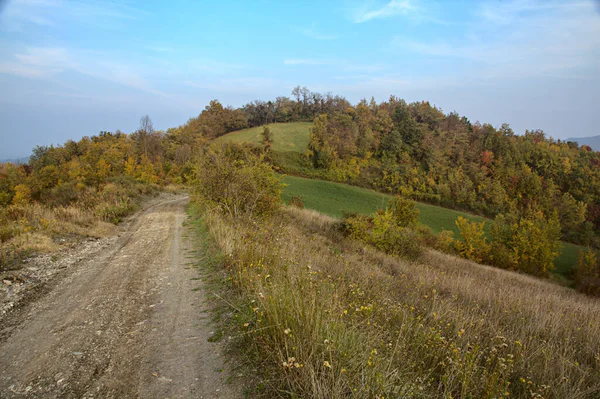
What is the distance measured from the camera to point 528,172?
300 feet

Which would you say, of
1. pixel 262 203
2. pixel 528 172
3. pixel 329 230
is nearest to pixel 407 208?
pixel 329 230

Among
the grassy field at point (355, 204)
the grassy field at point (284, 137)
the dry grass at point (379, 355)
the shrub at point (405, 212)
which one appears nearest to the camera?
the dry grass at point (379, 355)

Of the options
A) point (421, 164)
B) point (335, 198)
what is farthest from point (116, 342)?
point (421, 164)

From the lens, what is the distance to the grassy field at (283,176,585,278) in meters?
51.6

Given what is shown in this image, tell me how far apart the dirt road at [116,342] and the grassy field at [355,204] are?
42.4 metres

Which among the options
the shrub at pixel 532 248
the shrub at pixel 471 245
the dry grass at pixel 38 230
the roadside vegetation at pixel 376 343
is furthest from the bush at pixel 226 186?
the shrub at pixel 532 248

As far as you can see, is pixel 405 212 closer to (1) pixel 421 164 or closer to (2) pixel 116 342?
(2) pixel 116 342

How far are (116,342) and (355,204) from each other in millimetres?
54588

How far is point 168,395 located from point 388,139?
313 feet

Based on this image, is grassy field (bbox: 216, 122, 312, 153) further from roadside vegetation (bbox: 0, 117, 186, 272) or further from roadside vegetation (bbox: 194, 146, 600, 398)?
roadside vegetation (bbox: 194, 146, 600, 398)

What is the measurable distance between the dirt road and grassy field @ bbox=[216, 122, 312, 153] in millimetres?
70042

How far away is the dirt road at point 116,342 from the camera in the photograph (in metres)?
3.12

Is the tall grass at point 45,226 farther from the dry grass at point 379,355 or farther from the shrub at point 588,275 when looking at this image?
the shrub at point 588,275

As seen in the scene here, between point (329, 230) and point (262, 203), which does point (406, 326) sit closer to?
point (262, 203)
